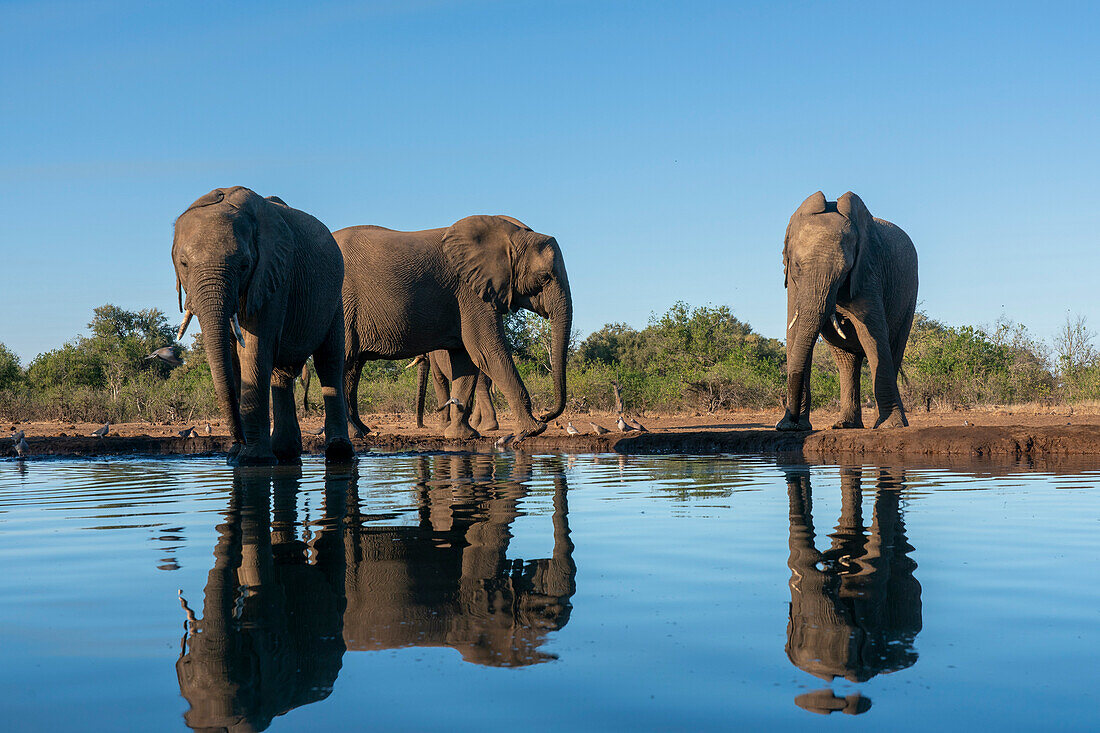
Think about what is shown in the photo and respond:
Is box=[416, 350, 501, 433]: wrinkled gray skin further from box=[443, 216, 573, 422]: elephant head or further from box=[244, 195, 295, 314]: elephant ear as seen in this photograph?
box=[244, 195, 295, 314]: elephant ear

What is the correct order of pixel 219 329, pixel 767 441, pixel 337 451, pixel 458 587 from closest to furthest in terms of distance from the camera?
1. pixel 458 587
2. pixel 219 329
3. pixel 337 451
4. pixel 767 441

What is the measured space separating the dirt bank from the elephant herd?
2.07 feet

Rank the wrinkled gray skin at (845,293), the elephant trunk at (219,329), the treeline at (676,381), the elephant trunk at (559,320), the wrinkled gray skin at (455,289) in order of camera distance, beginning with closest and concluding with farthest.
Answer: the elephant trunk at (219,329)
the wrinkled gray skin at (845,293)
the elephant trunk at (559,320)
the wrinkled gray skin at (455,289)
the treeline at (676,381)

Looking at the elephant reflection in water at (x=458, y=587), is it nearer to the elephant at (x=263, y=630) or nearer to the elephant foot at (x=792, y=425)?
the elephant at (x=263, y=630)

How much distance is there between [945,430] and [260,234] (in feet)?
22.5

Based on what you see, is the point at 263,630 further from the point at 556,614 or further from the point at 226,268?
the point at 226,268

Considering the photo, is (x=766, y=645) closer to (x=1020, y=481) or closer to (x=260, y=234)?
(x=1020, y=481)

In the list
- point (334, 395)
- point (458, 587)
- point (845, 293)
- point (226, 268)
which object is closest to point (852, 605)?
point (458, 587)

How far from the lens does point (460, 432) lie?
14188 mm

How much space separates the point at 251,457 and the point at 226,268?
1878 mm

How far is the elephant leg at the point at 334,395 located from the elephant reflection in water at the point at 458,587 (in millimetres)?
4888

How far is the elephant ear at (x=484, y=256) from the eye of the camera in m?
13.8

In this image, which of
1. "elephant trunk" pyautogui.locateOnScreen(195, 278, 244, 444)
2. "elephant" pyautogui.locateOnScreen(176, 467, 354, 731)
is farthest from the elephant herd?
"elephant" pyautogui.locateOnScreen(176, 467, 354, 731)

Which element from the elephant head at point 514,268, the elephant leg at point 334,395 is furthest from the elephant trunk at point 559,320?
the elephant leg at point 334,395
